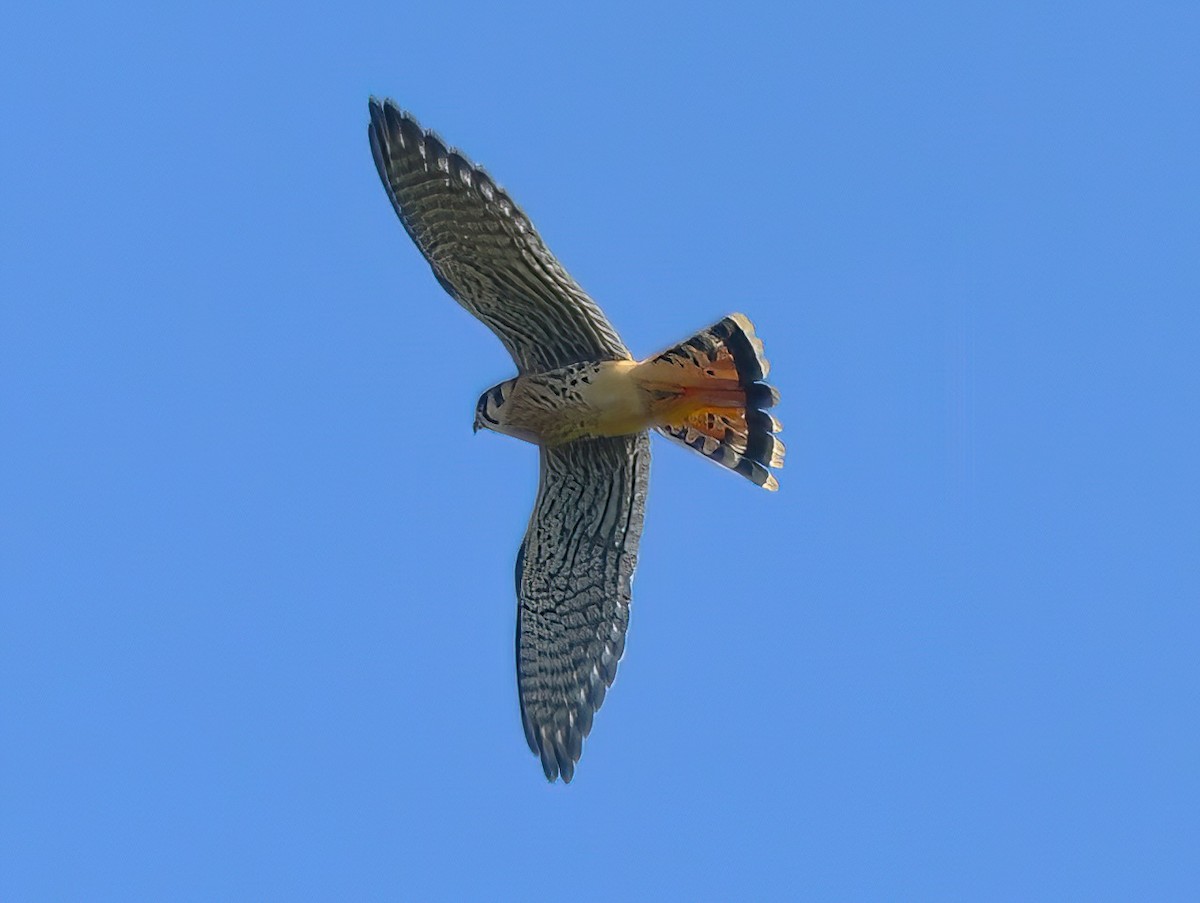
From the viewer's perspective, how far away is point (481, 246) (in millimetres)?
10656

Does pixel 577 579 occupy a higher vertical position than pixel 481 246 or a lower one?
lower

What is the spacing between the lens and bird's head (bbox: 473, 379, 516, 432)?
11.4 metres

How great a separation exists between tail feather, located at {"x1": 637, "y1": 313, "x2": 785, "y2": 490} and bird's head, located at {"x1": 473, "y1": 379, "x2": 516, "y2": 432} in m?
1.00

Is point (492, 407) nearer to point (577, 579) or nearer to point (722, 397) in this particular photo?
point (577, 579)

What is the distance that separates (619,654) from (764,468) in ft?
5.36

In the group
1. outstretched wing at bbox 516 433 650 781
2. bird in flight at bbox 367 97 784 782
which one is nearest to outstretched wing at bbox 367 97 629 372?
bird in flight at bbox 367 97 784 782

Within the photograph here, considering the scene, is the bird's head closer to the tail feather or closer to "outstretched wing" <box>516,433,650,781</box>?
"outstretched wing" <box>516,433,650,781</box>

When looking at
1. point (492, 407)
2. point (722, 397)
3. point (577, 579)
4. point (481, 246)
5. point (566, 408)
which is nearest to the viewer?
point (481, 246)

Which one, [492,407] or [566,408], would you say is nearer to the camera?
[566,408]

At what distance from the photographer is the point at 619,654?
1157 centimetres

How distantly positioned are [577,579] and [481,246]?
2.40m

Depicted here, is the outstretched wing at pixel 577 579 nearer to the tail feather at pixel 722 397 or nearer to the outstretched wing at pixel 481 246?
the tail feather at pixel 722 397

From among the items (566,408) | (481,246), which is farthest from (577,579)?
(481,246)

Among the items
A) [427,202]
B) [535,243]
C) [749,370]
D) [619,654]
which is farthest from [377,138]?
[619,654]
